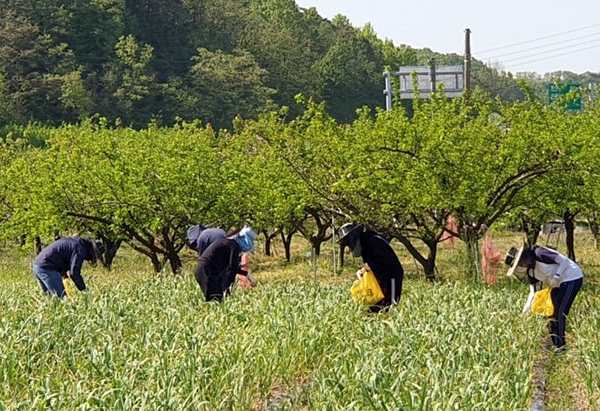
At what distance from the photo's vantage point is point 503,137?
519 inches

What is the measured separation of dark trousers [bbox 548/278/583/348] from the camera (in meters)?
8.19

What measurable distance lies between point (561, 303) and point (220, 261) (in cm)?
380

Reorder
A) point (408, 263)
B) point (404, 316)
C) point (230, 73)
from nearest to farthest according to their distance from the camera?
point (404, 316)
point (408, 263)
point (230, 73)

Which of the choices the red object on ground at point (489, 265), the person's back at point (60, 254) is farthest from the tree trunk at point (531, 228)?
the person's back at point (60, 254)

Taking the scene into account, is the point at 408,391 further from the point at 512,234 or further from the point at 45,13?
the point at 45,13

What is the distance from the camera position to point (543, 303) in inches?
337

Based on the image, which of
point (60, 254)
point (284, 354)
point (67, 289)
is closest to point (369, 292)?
point (284, 354)

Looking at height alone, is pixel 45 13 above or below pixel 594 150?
above

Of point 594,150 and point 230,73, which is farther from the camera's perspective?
point 230,73

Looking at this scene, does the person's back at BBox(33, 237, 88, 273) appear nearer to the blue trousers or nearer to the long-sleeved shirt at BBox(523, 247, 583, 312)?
the blue trousers

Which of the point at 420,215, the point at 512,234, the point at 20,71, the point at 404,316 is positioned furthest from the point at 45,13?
the point at 404,316

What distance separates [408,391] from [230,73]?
52830 millimetres

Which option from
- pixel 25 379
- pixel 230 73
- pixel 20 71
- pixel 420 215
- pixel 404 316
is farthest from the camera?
pixel 230 73

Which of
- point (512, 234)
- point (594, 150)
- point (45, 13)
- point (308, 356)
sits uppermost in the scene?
point (45, 13)
